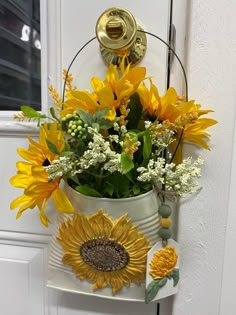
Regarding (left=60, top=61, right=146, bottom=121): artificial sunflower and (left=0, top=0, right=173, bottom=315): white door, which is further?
(left=0, top=0, right=173, bottom=315): white door

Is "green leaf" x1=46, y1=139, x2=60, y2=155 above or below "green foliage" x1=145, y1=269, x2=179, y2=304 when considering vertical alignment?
above

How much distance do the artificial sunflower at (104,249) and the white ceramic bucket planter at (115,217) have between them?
1 centimetres

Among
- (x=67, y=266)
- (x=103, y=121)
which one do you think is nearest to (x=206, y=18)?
(x=103, y=121)

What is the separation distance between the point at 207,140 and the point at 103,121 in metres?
0.20

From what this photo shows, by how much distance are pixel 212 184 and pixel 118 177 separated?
0.58 ft

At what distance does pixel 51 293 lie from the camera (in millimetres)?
713

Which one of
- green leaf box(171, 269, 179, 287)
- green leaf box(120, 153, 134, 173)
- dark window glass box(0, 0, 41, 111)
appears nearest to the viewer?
green leaf box(120, 153, 134, 173)

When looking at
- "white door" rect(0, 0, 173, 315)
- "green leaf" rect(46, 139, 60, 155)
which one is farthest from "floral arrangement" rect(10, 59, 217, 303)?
"white door" rect(0, 0, 173, 315)

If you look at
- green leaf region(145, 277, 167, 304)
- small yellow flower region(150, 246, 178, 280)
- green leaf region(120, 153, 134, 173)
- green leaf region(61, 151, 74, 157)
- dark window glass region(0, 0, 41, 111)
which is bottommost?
green leaf region(145, 277, 167, 304)

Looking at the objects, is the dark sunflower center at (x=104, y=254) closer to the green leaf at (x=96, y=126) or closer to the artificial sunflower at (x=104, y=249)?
the artificial sunflower at (x=104, y=249)

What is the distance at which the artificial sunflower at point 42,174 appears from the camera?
52cm

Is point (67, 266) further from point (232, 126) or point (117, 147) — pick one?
point (232, 126)

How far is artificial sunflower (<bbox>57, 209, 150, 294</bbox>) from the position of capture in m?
0.54

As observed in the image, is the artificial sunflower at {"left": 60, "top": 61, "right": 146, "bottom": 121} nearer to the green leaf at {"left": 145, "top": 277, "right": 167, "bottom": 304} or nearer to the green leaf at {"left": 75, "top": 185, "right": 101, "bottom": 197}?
the green leaf at {"left": 75, "top": 185, "right": 101, "bottom": 197}
